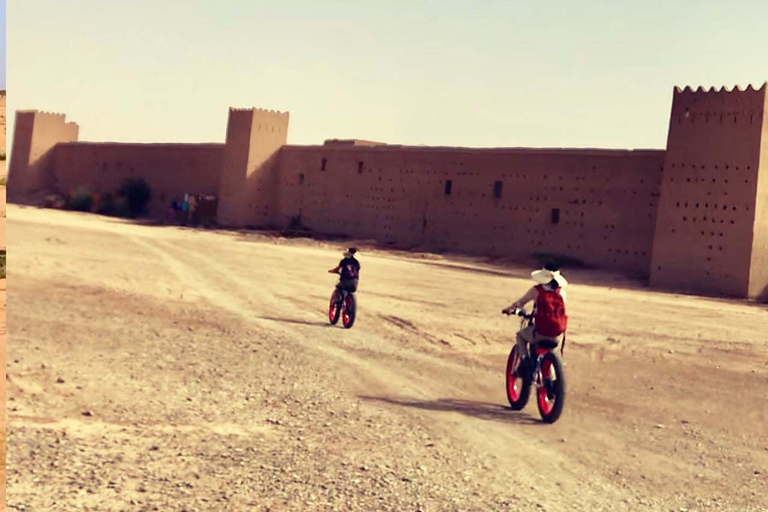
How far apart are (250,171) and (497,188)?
995cm

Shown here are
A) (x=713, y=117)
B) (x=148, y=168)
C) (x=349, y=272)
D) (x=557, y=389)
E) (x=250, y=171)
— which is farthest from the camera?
(x=148, y=168)

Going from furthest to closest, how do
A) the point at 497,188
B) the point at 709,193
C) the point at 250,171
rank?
the point at 250,171, the point at 497,188, the point at 709,193

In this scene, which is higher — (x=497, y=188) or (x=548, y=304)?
(x=497, y=188)

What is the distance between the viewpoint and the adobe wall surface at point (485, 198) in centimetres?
2098

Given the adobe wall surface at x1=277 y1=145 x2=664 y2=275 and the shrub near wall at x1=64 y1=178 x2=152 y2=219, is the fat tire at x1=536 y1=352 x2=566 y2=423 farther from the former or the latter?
the shrub near wall at x1=64 y1=178 x2=152 y2=219

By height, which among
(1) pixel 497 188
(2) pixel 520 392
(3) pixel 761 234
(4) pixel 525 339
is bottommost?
(2) pixel 520 392

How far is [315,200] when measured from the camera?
95.0ft

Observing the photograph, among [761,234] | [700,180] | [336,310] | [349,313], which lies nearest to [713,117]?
[700,180]

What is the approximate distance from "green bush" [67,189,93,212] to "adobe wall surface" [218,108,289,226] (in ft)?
21.9

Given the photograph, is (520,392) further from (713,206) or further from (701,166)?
(701,166)

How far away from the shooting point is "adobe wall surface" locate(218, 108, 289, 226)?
101 ft

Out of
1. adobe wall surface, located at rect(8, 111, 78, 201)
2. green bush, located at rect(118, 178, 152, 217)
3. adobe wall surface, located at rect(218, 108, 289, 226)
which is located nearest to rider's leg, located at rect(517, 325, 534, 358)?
adobe wall surface, located at rect(218, 108, 289, 226)

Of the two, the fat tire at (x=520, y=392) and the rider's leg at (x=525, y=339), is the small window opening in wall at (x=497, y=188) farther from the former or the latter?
the rider's leg at (x=525, y=339)

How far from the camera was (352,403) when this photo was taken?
8.17 m
